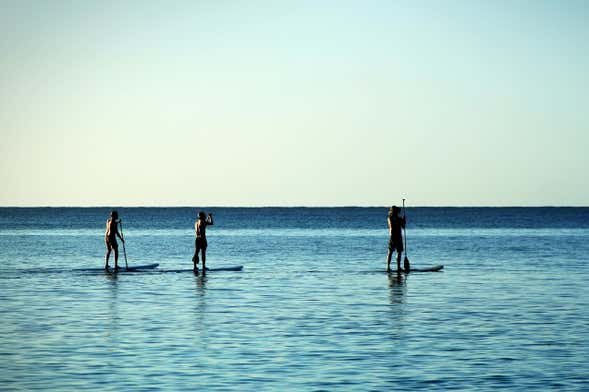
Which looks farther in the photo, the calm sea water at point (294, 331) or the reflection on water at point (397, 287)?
the reflection on water at point (397, 287)

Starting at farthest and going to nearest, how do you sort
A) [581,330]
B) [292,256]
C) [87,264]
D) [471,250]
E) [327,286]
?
[471,250] → [292,256] → [87,264] → [327,286] → [581,330]

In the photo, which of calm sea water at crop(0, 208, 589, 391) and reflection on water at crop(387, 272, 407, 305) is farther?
reflection on water at crop(387, 272, 407, 305)

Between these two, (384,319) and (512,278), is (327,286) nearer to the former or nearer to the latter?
(512,278)

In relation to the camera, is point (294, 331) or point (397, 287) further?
point (397, 287)

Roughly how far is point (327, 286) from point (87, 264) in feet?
55.4

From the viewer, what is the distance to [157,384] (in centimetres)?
1461

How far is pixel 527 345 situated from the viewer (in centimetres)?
1809

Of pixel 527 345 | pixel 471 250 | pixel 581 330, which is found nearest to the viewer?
pixel 527 345

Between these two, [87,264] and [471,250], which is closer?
[87,264]

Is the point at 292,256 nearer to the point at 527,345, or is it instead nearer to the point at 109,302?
the point at 109,302

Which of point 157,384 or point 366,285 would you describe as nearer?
point 157,384

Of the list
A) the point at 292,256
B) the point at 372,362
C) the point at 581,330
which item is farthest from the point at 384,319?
the point at 292,256

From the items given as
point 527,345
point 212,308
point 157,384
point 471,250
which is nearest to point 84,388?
point 157,384

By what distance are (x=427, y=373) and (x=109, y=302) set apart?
39.4 ft
